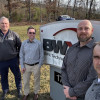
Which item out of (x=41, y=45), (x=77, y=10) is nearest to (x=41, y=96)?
(x=41, y=45)

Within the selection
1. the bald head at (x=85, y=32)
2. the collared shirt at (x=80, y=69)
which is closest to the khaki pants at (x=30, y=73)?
the collared shirt at (x=80, y=69)

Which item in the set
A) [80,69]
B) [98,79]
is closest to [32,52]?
[80,69]

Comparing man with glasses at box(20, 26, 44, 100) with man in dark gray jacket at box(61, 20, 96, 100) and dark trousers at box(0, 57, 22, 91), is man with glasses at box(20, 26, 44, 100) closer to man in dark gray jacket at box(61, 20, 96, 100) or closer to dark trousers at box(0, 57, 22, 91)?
dark trousers at box(0, 57, 22, 91)

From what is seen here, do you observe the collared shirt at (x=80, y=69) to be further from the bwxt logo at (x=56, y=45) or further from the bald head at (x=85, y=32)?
the bwxt logo at (x=56, y=45)

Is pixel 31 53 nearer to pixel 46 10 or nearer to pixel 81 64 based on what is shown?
pixel 81 64

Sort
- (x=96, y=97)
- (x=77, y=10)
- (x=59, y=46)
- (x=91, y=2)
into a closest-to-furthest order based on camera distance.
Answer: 1. (x=96, y=97)
2. (x=59, y=46)
3. (x=91, y=2)
4. (x=77, y=10)

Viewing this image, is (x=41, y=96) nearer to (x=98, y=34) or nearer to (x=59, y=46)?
(x=59, y=46)

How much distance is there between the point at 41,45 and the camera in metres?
3.01

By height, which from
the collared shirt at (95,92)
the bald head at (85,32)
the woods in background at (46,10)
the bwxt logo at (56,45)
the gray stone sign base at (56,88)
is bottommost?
the gray stone sign base at (56,88)

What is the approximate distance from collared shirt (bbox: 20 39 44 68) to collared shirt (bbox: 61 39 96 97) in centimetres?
108

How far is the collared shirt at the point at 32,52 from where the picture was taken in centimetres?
293

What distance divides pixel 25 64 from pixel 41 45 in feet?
1.82

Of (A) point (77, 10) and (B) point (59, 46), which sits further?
(A) point (77, 10)

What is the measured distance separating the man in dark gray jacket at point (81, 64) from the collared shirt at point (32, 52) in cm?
110
